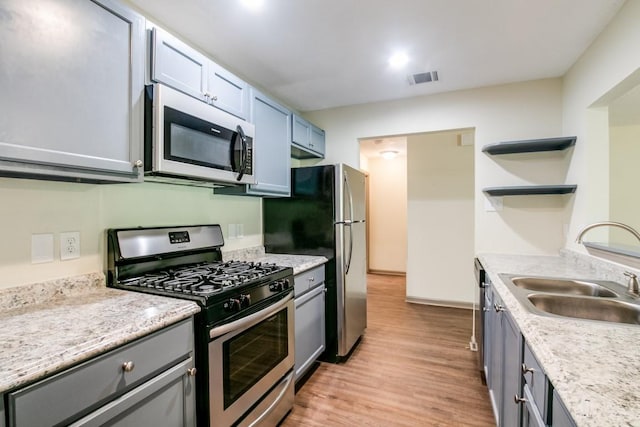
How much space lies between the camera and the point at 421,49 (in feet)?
7.20

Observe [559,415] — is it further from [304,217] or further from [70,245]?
[304,217]

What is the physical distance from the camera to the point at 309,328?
2291 millimetres

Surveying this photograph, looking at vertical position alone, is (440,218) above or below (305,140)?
below

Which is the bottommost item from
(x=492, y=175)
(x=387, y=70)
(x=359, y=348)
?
(x=359, y=348)

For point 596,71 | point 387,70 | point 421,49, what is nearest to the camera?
point 596,71

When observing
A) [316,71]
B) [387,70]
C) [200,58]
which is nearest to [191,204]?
[200,58]

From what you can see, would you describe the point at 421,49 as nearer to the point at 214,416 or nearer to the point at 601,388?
the point at 601,388

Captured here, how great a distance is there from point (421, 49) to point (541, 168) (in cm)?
153

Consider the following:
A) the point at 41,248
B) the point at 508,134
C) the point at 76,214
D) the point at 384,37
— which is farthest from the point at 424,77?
the point at 41,248

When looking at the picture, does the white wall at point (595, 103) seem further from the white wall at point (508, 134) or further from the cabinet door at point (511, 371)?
the cabinet door at point (511, 371)

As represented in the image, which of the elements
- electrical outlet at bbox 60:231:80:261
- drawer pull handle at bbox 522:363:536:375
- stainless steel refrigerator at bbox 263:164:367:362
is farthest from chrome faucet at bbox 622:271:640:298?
electrical outlet at bbox 60:231:80:261

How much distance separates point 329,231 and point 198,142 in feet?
4.21

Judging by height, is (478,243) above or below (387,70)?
below

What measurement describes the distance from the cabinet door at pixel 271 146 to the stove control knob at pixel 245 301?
0.90m
